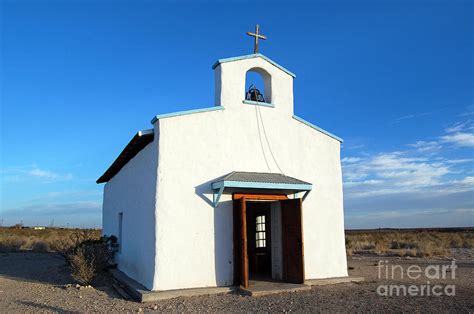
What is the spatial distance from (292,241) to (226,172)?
251cm

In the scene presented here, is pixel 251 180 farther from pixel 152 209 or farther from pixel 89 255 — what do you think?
pixel 89 255

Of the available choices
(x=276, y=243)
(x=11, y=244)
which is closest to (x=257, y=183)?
(x=276, y=243)

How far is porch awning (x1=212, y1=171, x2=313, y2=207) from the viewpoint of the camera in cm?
993

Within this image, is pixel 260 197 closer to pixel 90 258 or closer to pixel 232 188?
pixel 232 188

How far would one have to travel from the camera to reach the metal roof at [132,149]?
34.1ft

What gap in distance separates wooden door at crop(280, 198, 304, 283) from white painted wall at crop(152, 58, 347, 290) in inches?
28.5

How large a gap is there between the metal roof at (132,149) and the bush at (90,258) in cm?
258

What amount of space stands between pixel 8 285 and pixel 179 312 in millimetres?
6851

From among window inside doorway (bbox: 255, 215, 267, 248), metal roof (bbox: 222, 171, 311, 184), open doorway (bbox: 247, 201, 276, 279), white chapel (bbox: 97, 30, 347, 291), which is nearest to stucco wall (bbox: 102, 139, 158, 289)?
A: white chapel (bbox: 97, 30, 347, 291)

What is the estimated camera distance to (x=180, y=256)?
386 inches

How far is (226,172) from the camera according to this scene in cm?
1071

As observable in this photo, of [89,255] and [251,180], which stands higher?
[251,180]

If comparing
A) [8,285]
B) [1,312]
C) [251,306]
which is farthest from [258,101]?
[8,285]

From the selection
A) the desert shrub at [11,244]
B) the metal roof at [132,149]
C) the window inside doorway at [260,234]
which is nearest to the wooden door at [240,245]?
the metal roof at [132,149]
